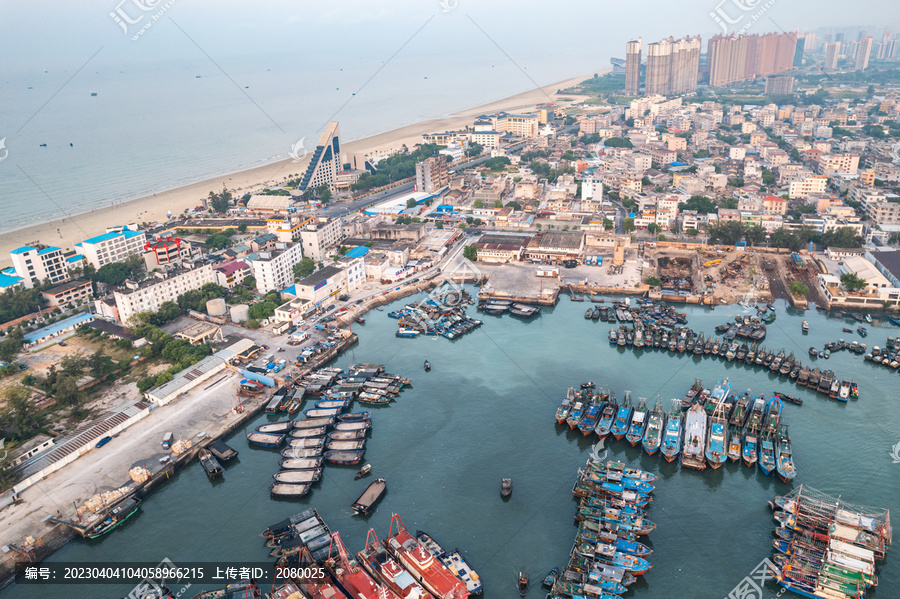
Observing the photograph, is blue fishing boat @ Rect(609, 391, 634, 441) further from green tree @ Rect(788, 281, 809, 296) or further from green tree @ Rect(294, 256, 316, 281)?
green tree @ Rect(294, 256, 316, 281)

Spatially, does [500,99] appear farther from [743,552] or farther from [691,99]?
[743,552]

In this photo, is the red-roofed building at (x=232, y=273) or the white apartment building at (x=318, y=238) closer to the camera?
the red-roofed building at (x=232, y=273)

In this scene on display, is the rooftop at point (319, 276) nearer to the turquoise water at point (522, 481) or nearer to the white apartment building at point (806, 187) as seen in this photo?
the turquoise water at point (522, 481)

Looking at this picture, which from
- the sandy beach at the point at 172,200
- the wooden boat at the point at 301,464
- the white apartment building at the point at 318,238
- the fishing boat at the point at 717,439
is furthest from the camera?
the sandy beach at the point at 172,200

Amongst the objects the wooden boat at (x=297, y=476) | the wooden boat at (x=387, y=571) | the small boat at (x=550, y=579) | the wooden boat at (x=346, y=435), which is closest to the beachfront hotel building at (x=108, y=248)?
the wooden boat at (x=346, y=435)

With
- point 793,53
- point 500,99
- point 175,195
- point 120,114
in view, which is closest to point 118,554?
point 175,195

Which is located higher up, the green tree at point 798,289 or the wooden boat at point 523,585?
the green tree at point 798,289
